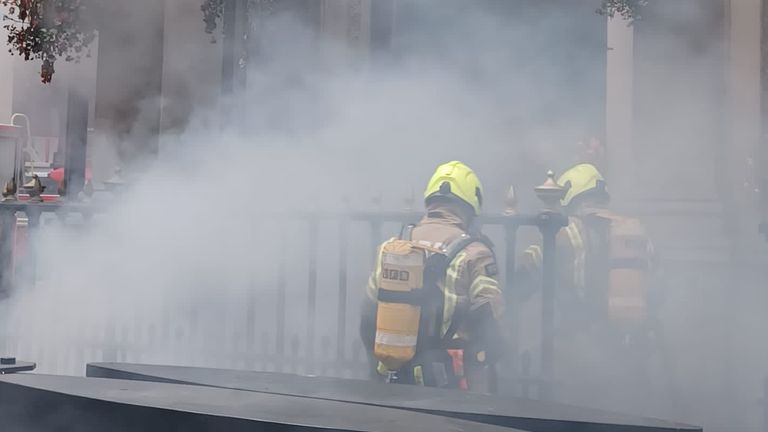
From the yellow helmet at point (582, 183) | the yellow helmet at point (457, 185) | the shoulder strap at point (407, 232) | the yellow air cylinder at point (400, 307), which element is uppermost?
the yellow helmet at point (582, 183)

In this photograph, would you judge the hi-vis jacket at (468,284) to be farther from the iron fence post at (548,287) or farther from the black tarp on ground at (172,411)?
the black tarp on ground at (172,411)

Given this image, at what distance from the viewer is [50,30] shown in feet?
23.6

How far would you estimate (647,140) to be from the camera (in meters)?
8.41

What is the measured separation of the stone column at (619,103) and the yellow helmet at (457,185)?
12.6 ft

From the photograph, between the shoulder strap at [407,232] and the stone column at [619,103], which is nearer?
the shoulder strap at [407,232]

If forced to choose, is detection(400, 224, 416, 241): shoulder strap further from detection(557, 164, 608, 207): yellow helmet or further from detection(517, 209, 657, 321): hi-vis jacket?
detection(557, 164, 608, 207): yellow helmet

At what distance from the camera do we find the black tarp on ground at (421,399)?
2467mm

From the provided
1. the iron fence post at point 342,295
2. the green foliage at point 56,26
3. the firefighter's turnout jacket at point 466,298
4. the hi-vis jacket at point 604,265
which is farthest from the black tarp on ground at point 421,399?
the green foliage at point 56,26

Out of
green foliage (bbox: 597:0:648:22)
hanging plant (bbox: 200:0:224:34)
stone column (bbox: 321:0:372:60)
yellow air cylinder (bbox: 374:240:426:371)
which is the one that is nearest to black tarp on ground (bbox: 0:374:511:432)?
yellow air cylinder (bbox: 374:240:426:371)

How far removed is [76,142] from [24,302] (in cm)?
291

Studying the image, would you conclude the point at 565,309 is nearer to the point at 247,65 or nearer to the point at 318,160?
the point at 318,160

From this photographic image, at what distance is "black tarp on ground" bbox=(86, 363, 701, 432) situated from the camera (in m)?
2.47

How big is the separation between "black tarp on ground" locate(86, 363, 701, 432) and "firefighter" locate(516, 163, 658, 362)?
7.35 feet

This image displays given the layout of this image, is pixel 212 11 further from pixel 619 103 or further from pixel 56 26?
pixel 619 103
